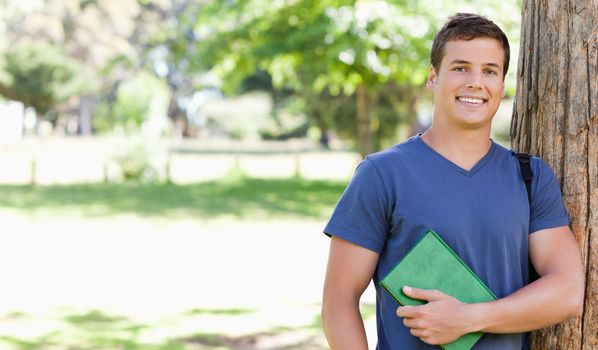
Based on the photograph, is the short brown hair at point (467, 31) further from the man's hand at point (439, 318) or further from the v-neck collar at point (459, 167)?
the man's hand at point (439, 318)

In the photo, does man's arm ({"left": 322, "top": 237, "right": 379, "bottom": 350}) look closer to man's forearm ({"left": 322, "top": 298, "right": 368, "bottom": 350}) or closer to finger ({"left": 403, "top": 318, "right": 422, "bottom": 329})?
man's forearm ({"left": 322, "top": 298, "right": 368, "bottom": 350})

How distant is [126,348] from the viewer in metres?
6.41

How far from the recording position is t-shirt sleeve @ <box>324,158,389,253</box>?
2.23m

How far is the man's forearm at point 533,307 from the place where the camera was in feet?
7.04

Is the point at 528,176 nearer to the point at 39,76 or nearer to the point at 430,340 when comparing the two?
the point at 430,340

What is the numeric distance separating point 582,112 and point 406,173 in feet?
2.19

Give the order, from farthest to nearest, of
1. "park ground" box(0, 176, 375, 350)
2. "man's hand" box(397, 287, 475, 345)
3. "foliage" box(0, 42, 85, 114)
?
"foliage" box(0, 42, 85, 114), "park ground" box(0, 176, 375, 350), "man's hand" box(397, 287, 475, 345)

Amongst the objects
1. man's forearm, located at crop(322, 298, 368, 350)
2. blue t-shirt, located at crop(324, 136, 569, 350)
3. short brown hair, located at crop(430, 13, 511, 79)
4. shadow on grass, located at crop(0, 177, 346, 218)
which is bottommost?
shadow on grass, located at crop(0, 177, 346, 218)

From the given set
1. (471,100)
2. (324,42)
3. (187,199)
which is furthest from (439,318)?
(187,199)

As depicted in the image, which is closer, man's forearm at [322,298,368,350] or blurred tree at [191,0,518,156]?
man's forearm at [322,298,368,350]

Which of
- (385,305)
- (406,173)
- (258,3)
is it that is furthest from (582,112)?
(258,3)

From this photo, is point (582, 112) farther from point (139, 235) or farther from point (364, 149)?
point (364, 149)

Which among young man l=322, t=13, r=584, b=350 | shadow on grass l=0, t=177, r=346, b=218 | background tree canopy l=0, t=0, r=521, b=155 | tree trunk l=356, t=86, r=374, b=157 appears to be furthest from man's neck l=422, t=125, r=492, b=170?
tree trunk l=356, t=86, r=374, b=157

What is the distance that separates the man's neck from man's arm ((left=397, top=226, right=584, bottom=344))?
278 millimetres
